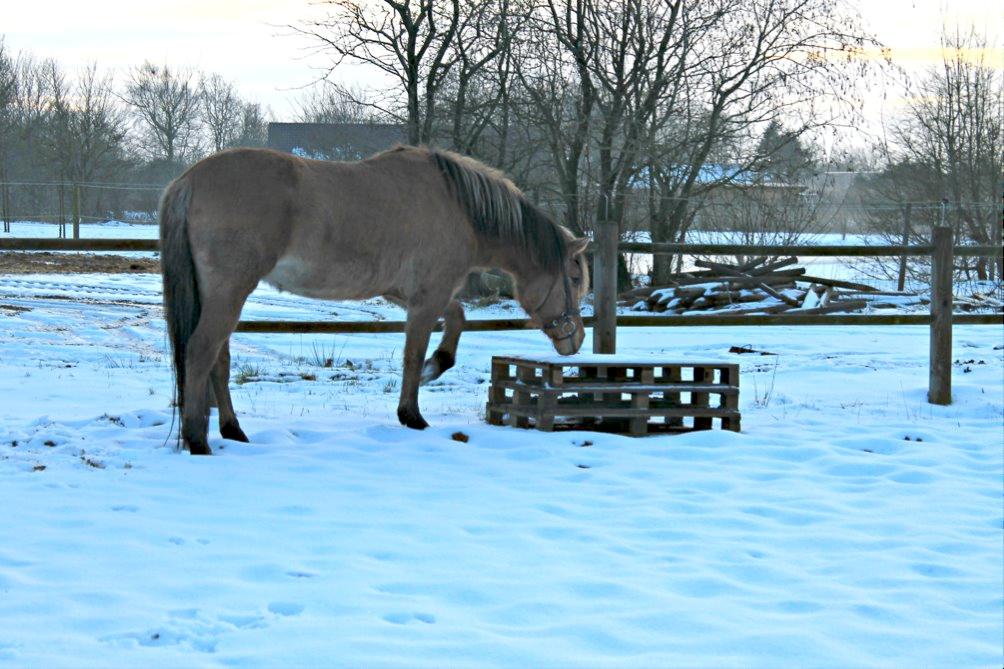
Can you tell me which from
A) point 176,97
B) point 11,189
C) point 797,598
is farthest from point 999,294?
point 176,97

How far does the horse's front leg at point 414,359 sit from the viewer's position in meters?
6.35

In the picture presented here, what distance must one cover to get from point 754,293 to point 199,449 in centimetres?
1260

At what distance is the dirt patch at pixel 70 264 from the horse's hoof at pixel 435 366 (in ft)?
40.0

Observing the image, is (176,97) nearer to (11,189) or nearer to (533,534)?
(11,189)

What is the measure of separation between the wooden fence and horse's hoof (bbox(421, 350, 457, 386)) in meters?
0.61

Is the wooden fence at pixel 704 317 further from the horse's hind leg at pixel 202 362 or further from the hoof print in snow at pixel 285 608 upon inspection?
the hoof print in snow at pixel 285 608

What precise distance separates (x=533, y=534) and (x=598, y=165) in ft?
42.4

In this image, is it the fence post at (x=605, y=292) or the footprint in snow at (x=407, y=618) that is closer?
the footprint in snow at (x=407, y=618)

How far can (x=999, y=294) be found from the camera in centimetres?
1620

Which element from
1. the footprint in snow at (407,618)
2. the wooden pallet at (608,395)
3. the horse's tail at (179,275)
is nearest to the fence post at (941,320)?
the wooden pallet at (608,395)

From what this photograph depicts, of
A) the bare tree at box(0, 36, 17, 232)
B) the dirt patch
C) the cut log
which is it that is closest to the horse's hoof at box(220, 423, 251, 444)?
the dirt patch

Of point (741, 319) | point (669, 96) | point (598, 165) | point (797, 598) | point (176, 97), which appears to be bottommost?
point (797, 598)

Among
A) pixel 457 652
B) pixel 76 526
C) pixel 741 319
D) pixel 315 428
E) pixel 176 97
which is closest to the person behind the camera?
pixel 457 652

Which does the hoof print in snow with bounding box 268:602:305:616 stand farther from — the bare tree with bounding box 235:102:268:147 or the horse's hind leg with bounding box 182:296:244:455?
the bare tree with bounding box 235:102:268:147
